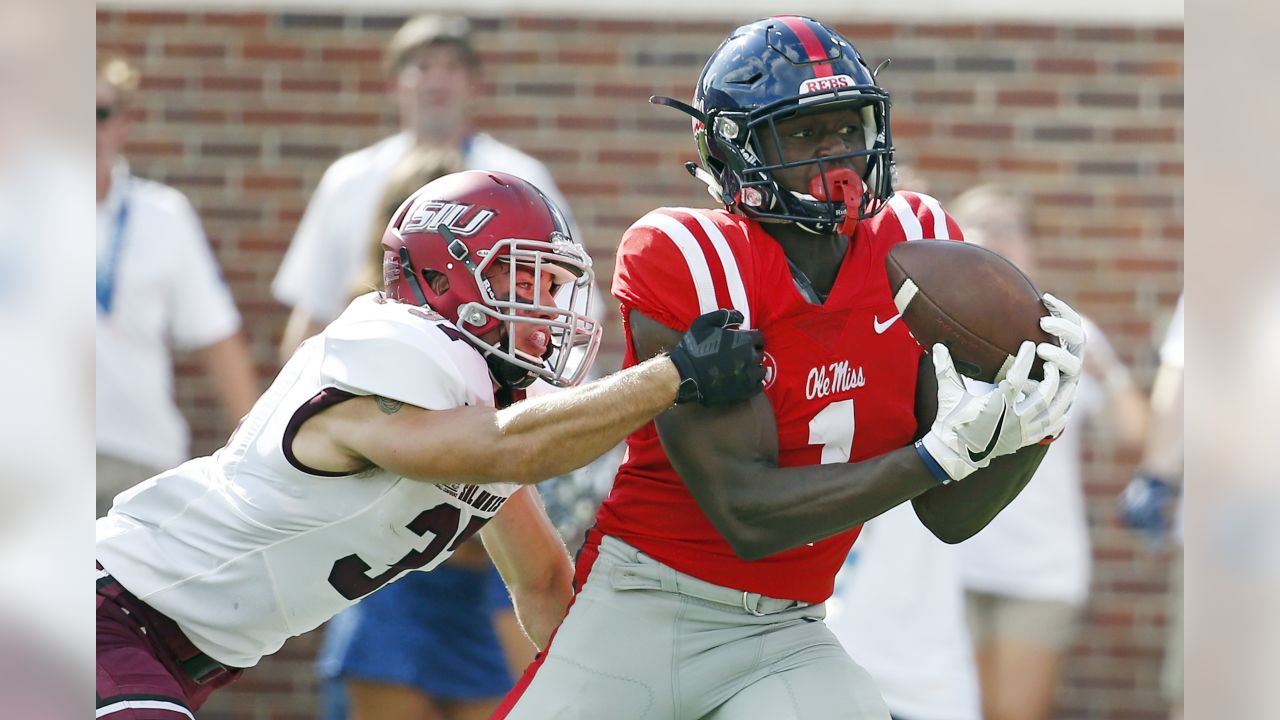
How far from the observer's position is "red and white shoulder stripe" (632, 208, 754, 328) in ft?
9.67

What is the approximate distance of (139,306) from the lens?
5.55 m

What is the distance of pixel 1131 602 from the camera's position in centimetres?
649

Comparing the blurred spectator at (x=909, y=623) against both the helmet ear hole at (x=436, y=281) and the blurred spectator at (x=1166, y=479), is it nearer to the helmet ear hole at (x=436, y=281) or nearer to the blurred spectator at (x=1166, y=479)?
the blurred spectator at (x=1166, y=479)

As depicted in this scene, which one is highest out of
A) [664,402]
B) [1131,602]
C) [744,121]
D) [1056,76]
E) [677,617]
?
[1056,76]

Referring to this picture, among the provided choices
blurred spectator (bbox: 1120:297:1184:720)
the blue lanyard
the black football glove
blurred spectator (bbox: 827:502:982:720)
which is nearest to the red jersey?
the black football glove

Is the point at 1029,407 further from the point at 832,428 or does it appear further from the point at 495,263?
the point at 495,263

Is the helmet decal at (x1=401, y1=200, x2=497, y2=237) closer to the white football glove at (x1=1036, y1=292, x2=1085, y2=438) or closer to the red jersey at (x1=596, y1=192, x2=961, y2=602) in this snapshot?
the red jersey at (x1=596, y1=192, x2=961, y2=602)

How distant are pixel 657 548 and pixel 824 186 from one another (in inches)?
28.7

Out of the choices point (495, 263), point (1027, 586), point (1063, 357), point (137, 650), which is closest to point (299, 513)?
point (137, 650)

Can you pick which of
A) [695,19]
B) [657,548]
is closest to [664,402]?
[657,548]

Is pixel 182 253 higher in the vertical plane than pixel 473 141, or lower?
lower

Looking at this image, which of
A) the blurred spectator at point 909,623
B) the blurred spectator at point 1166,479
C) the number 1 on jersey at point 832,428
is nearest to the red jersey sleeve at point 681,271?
the number 1 on jersey at point 832,428

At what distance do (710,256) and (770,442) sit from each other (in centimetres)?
35
